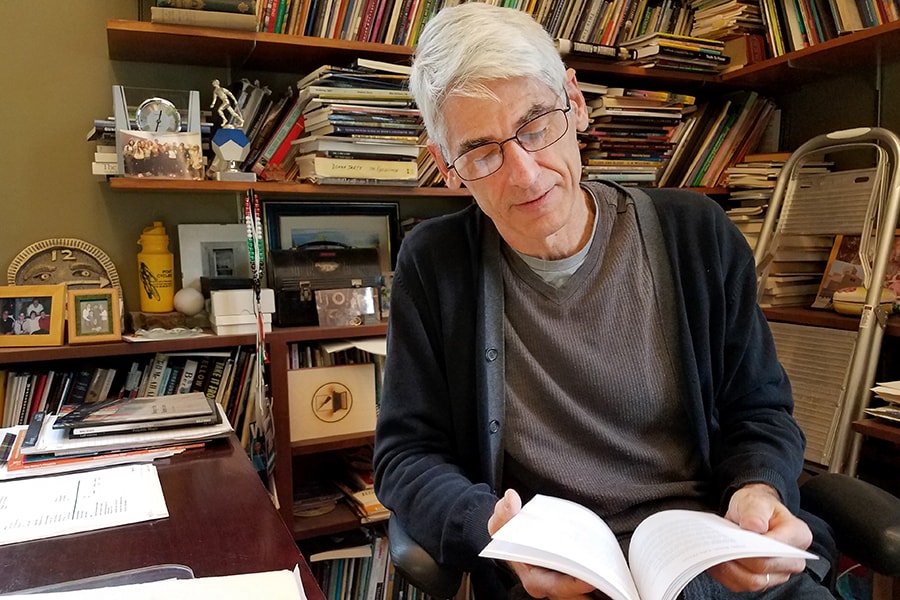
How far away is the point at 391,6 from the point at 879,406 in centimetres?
154

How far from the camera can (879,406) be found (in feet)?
5.43

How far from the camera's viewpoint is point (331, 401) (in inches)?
68.7

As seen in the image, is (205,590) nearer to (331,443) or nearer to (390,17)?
(331,443)

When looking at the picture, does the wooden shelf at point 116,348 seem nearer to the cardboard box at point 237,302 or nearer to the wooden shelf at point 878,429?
the cardboard box at point 237,302

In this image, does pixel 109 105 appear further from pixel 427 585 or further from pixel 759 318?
pixel 759 318

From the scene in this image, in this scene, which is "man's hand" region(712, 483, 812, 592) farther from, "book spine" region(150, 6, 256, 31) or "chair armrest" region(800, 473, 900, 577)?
"book spine" region(150, 6, 256, 31)

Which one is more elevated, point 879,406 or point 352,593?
point 879,406

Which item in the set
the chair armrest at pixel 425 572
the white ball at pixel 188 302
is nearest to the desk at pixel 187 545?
the chair armrest at pixel 425 572

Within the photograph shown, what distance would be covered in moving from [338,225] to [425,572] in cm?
127

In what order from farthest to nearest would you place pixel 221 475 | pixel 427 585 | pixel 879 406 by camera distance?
pixel 879 406 → pixel 221 475 → pixel 427 585

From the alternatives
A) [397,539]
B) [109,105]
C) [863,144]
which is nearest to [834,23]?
[863,144]

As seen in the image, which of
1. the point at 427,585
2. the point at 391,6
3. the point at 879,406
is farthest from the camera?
the point at 391,6

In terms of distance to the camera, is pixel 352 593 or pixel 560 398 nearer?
pixel 560 398

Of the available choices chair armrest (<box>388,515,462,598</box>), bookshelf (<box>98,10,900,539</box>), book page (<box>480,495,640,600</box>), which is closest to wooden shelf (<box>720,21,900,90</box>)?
bookshelf (<box>98,10,900,539</box>)
